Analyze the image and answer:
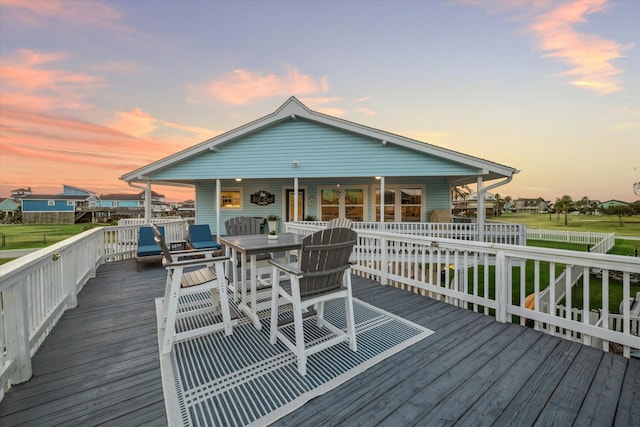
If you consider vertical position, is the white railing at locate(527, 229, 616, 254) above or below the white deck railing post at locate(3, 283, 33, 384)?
below

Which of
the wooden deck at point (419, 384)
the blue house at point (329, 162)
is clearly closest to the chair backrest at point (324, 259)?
the wooden deck at point (419, 384)

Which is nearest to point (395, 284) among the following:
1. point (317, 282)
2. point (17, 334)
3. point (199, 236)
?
point (317, 282)

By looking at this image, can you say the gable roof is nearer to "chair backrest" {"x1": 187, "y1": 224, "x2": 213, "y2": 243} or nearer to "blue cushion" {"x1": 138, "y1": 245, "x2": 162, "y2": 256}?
"chair backrest" {"x1": 187, "y1": 224, "x2": 213, "y2": 243}

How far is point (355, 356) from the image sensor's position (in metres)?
2.26

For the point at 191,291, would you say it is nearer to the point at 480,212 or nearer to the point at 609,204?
the point at 480,212

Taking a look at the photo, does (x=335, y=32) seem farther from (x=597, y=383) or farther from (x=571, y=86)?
(x=597, y=383)

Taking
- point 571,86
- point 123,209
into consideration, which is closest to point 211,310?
point 571,86

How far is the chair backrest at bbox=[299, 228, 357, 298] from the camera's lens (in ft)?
7.23

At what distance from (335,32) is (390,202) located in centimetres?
639

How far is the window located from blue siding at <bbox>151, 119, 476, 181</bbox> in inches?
77.3

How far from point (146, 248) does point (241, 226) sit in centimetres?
305

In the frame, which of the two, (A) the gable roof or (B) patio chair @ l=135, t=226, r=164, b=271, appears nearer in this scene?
(B) patio chair @ l=135, t=226, r=164, b=271

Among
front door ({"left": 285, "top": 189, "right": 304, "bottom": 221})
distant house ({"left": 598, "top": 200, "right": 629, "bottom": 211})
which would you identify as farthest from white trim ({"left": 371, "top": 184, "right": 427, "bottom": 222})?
distant house ({"left": 598, "top": 200, "right": 629, "bottom": 211})

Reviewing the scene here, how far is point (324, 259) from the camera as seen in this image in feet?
7.53
